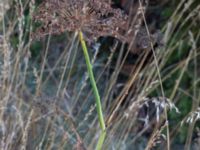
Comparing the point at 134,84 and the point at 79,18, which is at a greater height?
the point at 79,18

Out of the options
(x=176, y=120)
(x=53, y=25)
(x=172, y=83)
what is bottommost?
(x=176, y=120)

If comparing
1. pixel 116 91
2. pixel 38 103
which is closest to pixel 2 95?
pixel 38 103

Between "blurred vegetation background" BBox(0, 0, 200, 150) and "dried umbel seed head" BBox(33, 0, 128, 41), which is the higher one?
"dried umbel seed head" BBox(33, 0, 128, 41)

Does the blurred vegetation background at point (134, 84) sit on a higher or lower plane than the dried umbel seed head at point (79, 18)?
lower

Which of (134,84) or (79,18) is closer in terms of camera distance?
(79,18)

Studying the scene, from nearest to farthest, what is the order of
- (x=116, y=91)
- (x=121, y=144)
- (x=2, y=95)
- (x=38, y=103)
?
1. (x=38, y=103)
2. (x=2, y=95)
3. (x=121, y=144)
4. (x=116, y=91)

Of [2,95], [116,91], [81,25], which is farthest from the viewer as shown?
[116,91]

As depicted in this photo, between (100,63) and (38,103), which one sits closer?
(38,103)

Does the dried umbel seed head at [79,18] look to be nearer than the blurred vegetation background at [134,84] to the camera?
Yes

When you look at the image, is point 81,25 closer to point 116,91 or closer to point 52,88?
point 116,91

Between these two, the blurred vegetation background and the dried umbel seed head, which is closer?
the dried umbel seed head

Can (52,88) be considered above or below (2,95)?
below
